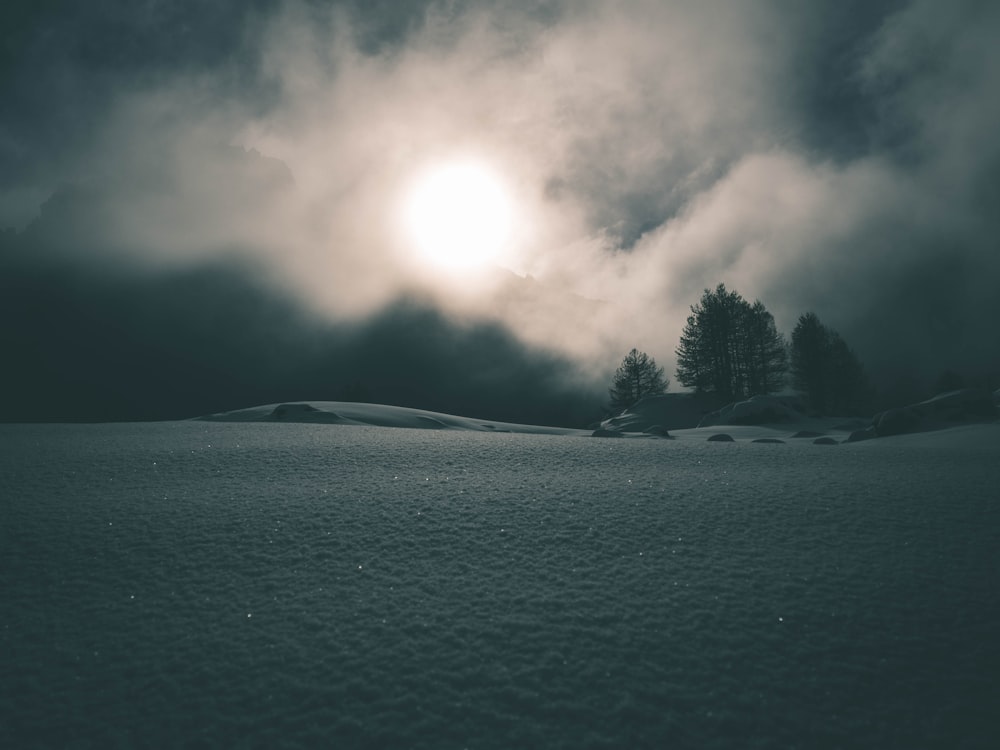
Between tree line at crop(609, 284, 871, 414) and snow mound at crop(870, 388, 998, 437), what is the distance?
23827 mm

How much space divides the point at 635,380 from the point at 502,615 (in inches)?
1968

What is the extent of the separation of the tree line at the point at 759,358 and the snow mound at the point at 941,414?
2383 centimetres

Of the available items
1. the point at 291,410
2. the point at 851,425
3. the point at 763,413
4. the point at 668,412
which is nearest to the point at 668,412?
the point at 668,412

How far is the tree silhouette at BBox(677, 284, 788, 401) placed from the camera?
1547 inches

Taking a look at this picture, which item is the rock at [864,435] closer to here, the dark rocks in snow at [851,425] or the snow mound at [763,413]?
the dark rocks in snow at [851,425]

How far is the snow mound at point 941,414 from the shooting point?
1388cm

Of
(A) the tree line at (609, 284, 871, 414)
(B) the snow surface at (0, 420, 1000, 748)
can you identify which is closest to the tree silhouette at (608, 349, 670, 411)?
(A) the tree line at (609, 284, 871, 414)

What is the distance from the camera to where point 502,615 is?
2154 mm

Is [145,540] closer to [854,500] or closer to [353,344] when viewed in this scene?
[854,500]

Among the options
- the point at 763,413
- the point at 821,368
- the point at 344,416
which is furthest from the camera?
the point at 821,368

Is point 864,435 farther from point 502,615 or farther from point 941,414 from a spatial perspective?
point 502,615

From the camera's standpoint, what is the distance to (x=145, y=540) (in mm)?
2938

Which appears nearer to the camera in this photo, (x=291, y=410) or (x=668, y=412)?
(x=291, y=410)

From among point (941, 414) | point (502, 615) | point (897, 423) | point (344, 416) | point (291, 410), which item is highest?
point (291, 410)
